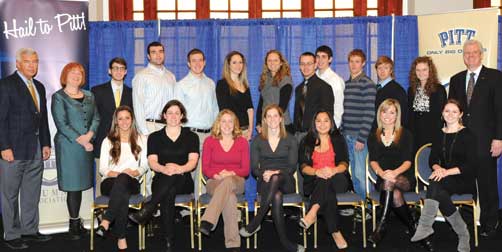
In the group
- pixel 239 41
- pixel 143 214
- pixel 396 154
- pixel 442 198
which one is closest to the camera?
pixel 442 198

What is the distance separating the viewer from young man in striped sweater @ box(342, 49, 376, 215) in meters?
5.31

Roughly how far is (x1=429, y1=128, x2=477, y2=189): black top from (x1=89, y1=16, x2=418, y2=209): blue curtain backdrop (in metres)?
1.39

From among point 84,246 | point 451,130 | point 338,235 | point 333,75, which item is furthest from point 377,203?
point 84,246

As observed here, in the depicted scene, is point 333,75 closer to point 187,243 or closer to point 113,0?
point 187,243

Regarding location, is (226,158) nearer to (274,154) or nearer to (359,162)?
(274,154)

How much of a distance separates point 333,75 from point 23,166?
2989 millimetres

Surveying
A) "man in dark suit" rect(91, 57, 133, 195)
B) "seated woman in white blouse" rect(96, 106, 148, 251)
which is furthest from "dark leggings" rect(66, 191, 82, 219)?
"seated woman in white blouse" rect(96, 106, 148, 251)

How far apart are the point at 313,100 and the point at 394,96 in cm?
76

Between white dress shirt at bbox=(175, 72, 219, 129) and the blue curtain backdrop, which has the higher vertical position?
the blue curtain backdrop

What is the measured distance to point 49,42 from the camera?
5.33 meters

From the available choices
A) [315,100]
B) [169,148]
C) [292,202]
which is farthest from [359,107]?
[169,148]

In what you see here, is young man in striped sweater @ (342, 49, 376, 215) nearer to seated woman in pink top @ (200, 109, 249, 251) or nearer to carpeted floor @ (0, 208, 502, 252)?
carpeted floor @ (0, 208, 502, 252)

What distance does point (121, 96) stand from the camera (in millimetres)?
5328

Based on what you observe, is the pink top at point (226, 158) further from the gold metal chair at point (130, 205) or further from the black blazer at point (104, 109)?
the black blazer at point (104, 109)
